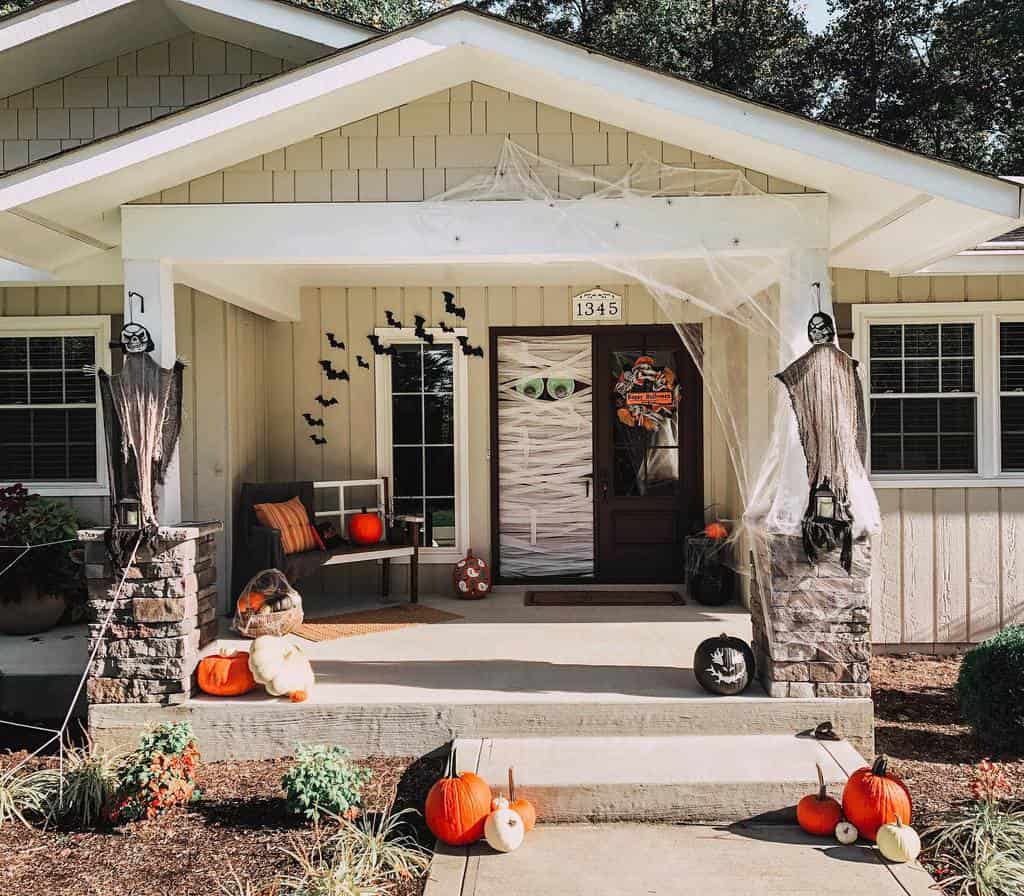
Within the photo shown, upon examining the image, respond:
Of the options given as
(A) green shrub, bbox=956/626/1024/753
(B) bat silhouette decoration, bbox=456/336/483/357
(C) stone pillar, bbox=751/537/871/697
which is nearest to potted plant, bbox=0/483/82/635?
(B) bat silhouette decoration, bbox=456/336/483/357

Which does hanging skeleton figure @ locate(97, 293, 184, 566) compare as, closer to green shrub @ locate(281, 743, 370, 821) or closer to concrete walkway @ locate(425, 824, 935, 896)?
green shrub @ locate(281, 743, 370, 821)

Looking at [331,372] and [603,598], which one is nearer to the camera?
[603,598]

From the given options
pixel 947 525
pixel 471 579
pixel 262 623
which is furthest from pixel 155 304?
pixel 947 525

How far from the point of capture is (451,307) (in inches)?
308

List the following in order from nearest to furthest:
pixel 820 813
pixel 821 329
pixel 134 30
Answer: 1. pixel 820 813
2. pixel 821 329
3. pixel 134 30

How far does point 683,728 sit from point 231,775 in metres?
2.14

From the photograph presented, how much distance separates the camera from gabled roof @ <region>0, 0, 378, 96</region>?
20.6 ft

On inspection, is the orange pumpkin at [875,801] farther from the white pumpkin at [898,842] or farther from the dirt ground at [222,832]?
the dirt ground at [222,832]

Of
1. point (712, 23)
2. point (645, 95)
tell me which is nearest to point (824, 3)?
point (712, 23)

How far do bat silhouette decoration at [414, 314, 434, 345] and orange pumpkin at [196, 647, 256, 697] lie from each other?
3.48m

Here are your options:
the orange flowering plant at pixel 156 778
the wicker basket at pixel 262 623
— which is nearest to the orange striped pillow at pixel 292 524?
the wicker basket at pixel 262 623

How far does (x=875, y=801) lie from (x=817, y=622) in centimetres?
108

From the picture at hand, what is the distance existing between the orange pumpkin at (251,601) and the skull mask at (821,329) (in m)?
3.58

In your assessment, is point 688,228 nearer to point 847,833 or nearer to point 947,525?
point 847,833
